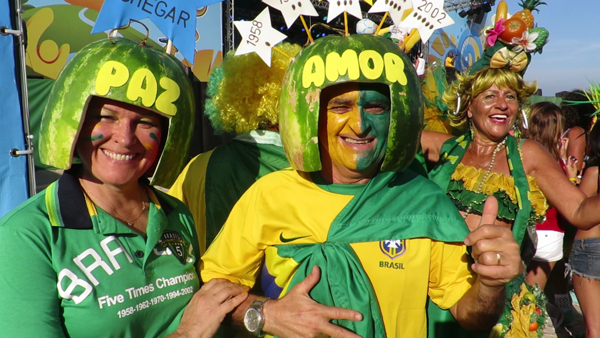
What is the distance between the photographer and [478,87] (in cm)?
330

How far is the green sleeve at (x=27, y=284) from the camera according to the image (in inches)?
58.2

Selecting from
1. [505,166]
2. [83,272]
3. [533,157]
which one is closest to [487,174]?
[505,166]

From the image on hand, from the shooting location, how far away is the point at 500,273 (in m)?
1.61

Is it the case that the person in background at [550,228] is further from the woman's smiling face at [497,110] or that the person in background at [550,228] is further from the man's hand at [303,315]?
the man's hand at [303,315]

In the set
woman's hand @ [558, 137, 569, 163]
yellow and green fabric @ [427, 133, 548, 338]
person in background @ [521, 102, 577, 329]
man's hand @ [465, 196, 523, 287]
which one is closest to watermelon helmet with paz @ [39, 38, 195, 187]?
man's hand @ [465, 196, 523, 287]

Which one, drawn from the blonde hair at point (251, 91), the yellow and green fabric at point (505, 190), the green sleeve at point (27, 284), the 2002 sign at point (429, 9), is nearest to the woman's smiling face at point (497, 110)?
the yellow and green fabric at point (505, 190)

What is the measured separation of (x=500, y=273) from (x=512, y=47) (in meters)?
2.14

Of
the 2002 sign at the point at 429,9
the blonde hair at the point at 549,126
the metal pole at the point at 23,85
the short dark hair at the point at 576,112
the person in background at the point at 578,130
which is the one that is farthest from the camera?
the blonde hair at the point at 549,126

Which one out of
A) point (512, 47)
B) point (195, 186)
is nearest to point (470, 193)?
point (512, 47)

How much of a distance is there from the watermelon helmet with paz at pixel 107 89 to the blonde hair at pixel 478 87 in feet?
7.24

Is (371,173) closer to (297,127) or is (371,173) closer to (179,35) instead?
(297,127)

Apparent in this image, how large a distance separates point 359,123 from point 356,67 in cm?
21

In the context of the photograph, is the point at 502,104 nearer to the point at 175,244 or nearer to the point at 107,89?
the point at 175,244

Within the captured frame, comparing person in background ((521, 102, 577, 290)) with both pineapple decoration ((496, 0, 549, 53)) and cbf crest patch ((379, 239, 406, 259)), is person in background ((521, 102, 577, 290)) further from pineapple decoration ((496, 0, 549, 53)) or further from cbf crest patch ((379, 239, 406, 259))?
cbf crest patch ((379, 239, 406, 259))
